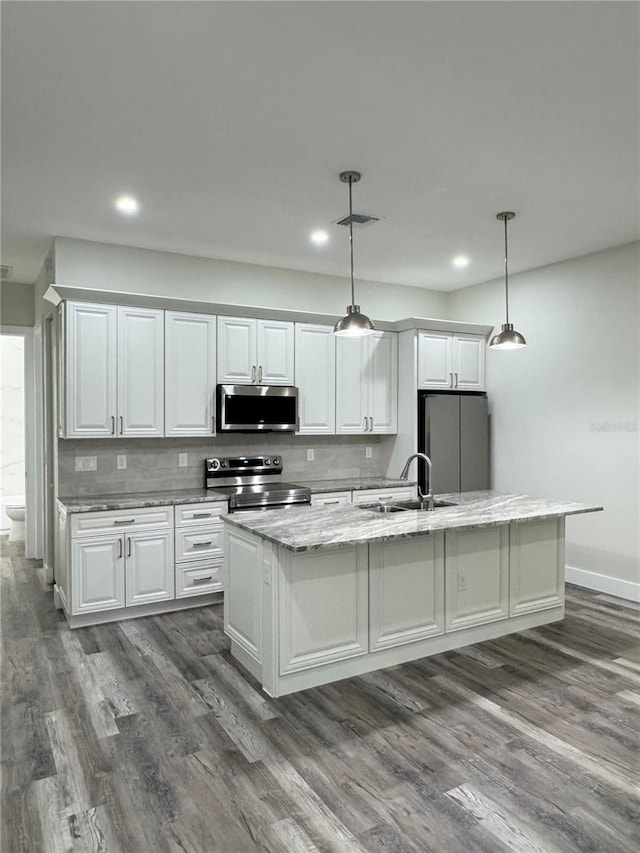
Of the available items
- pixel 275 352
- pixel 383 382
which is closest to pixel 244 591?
pixel 275 352

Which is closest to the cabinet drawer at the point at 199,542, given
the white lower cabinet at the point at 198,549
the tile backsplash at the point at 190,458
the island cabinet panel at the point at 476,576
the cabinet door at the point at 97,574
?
the white lower cabinet at the point at 198,549

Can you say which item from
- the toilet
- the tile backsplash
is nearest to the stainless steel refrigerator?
the tile backsplash

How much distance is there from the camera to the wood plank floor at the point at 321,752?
2043 mm

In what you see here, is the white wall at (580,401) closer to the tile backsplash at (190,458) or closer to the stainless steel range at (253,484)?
the tile backsplash at (190,458)

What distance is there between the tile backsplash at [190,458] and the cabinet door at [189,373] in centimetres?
34

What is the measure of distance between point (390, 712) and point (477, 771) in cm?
56

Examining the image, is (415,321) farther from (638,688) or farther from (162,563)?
(638,688)

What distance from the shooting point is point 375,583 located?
10.8 feet

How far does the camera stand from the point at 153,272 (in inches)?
191

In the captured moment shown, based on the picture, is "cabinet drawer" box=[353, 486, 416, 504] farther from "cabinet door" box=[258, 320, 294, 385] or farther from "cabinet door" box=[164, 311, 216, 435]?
"cabinet door" box=[164, 311, 216, 435]

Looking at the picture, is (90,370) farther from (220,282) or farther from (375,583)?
(375,583)

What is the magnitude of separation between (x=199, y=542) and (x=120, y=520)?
2.05ft

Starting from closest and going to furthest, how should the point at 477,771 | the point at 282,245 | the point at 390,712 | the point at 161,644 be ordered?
the point at 477,771, the point at 390,712, the point at 161,644, the point at 282,245

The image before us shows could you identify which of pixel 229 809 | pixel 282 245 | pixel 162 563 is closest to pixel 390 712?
pixel 229 809
